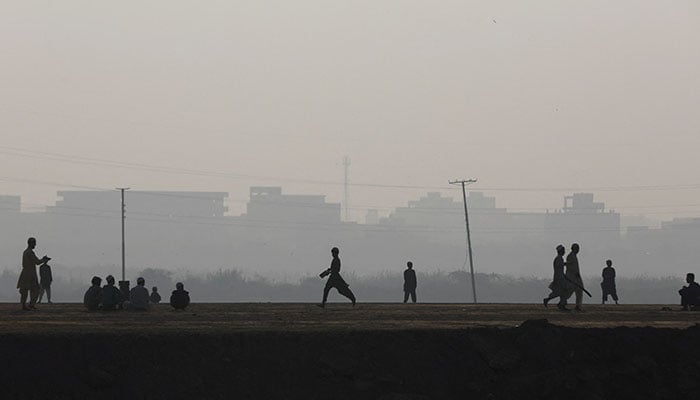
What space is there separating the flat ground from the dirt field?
0.13 metres

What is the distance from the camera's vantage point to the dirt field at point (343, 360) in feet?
78.1

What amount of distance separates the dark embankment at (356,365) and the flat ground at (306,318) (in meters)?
1.07

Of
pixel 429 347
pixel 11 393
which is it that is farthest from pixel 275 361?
pixel 11 393

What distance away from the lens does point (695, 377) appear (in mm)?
26953

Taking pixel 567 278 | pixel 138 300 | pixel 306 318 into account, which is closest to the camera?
pixel 306 318

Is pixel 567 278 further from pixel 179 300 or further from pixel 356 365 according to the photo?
pixel 356 365

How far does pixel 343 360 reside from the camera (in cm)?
2473

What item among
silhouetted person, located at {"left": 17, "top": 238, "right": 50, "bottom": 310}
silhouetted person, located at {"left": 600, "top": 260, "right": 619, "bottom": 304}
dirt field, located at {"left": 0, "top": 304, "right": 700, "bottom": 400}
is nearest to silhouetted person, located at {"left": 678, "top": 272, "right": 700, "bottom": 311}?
silhouetted person, located at {"left": 600, "top": 260, "right": 619, "bottom": 304}

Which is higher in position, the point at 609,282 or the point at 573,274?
the point at 609,282

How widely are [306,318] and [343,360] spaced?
23.2 ft

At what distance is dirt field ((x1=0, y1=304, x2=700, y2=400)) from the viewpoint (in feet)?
78.1

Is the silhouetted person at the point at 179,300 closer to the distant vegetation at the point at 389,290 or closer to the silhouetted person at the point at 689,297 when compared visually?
the silhouetted person at the point at 689,297

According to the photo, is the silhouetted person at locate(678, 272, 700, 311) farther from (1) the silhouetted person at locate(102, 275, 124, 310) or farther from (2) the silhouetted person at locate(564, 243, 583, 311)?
(1) the silhouetted person at locate(102, 275, 124, 310)

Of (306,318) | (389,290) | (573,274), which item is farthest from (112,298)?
(389,290)
